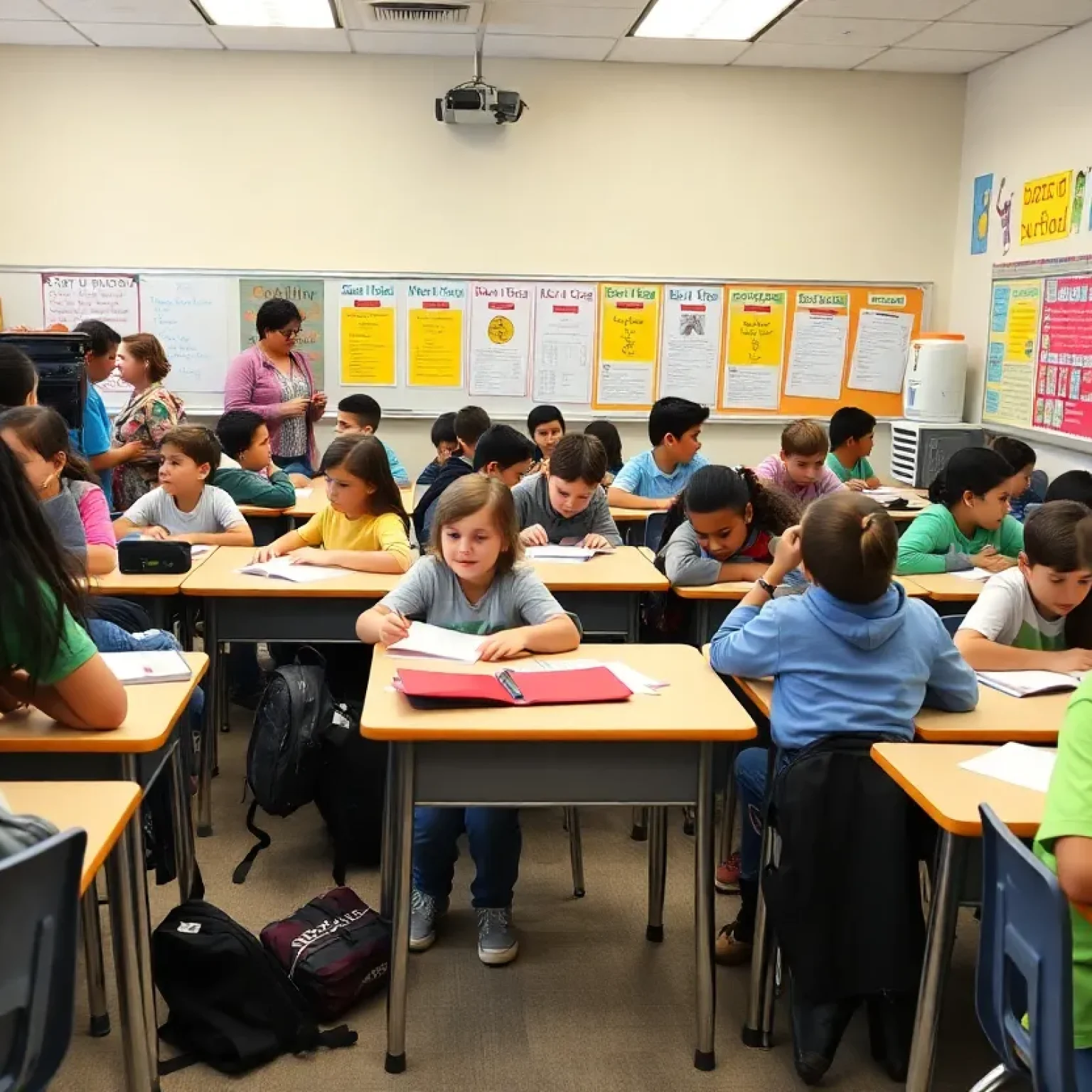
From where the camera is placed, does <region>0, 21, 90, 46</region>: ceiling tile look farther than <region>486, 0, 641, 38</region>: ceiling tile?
Yes

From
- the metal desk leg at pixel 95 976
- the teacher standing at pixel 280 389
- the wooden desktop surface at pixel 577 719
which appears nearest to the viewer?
the wooden desktop surface at pixel 577 719

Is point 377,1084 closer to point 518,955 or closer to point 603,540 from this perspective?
point 518,955

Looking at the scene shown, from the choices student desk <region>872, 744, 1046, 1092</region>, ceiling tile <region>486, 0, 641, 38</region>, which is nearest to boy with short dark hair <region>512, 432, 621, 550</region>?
student desk <region>872, 744, 1046, 1092</region>

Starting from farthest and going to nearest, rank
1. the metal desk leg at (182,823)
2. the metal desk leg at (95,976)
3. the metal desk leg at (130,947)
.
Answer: the metal desk leg at (182,823), the metal desk leg at (95,976), the metal desk leg at (130,947)

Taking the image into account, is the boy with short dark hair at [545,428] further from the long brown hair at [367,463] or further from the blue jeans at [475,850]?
the blue jeans at [475,850]

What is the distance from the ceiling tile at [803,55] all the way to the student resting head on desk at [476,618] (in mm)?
4182

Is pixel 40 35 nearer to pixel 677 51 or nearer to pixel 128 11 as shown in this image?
pixel 128 11

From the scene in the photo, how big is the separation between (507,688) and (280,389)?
3.71m

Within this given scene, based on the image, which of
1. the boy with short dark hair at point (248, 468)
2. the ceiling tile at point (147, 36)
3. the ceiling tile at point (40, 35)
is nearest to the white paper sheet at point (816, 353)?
the boy with short dark hair at point (248, 468)

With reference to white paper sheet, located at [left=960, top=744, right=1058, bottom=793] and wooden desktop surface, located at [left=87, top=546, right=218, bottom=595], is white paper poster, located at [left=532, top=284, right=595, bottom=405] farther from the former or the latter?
white paper sheet, located at [left=960, top=744, right=1058, bottom=793]

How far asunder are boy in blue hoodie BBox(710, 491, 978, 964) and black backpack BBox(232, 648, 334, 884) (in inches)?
48.6

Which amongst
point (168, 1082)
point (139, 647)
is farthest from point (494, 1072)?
point (139, 647)

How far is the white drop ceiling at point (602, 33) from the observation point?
17.1ft

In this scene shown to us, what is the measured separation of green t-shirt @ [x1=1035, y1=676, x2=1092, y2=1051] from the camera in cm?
147
